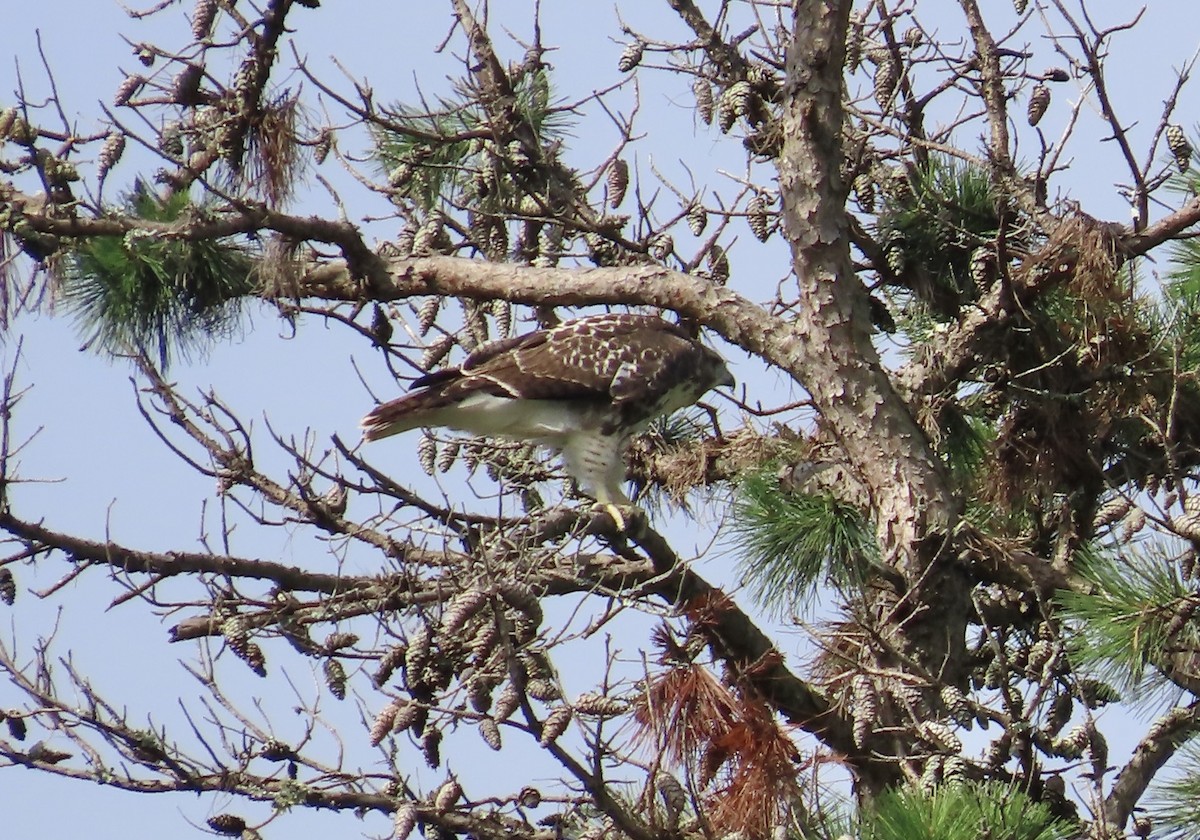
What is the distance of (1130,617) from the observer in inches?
185

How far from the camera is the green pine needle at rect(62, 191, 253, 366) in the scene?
5.86m

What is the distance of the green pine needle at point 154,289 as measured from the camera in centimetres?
586

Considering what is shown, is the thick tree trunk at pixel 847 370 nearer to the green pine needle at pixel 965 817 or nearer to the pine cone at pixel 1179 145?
the pine cone at pixel 1179 145

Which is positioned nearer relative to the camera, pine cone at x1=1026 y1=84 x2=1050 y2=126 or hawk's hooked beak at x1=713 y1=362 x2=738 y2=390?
pine cone at x1=1026 y1=84 x2=1050 y2=126

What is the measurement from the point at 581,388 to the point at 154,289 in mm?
1424

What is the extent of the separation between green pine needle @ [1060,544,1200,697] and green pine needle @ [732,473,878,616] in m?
1.25

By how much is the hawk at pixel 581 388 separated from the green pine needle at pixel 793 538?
1.44 feet

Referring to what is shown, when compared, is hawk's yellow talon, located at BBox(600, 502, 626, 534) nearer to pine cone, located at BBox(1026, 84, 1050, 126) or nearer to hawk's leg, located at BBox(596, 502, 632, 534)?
hawk's leg, located at BBox(596, 502, 632, 534)

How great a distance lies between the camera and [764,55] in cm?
604

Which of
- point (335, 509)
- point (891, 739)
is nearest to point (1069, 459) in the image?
point (891, 739)

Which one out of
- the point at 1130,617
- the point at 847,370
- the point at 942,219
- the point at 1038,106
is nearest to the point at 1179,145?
the point at 1038,106

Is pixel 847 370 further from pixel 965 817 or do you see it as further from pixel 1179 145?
pixel 965 817

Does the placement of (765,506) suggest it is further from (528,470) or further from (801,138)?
(801,138)

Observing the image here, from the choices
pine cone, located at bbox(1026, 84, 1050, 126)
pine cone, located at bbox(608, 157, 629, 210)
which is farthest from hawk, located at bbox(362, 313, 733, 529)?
pine cone, located at bbox(1026, 84, 1050, 126)
